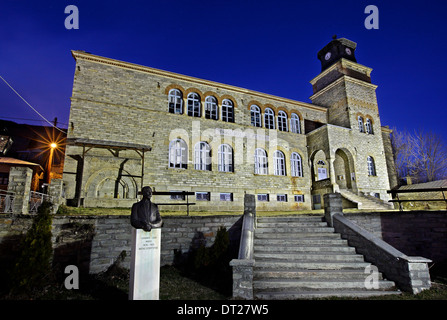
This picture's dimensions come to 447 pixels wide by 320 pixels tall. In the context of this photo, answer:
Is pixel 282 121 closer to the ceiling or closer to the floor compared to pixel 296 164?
closer to the ceiling

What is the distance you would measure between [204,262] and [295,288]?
2687 millimetres

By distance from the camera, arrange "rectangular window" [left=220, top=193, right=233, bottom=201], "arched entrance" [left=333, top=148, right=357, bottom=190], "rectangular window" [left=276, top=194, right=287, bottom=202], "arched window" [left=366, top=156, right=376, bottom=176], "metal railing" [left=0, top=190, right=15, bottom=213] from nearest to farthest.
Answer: "metal railing" [left=0, top=190, right=15, bottom=213], "rectangular window" [left=220, top=193, right=233, bottom=201], "rectangular window" [left=276, top=194, right=287, bottom=202], "arched entrance" [left=333, top=148, right=357, bottom=190], "arched window" [left=366, top=156, right=376, bottom=176]

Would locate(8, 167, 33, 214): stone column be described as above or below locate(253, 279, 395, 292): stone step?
above

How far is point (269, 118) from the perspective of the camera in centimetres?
Answer: 1856

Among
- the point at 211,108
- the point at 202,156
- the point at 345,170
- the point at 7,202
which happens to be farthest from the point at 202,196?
the point at 345,170

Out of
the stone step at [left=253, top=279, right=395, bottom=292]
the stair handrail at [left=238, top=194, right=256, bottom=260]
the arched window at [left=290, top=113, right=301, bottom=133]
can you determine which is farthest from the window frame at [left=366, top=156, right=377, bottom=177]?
the stone step at [left=253, top=279, right=395, bottom=292]

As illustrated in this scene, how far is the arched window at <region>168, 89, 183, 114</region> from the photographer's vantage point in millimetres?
15820

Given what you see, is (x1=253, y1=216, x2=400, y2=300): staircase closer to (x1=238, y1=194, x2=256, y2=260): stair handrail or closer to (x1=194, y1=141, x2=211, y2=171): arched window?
(x1=238, y1=194, x2=256, y2=260): stair handrail

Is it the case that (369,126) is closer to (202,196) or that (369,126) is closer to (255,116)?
(255,116)

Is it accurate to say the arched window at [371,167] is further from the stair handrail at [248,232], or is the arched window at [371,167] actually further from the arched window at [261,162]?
the stair handrail at [248,232]

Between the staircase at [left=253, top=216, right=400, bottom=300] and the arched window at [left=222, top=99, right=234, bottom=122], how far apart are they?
10.5 metres

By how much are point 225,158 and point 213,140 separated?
4.84 feet

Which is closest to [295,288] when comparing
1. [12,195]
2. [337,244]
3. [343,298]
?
[343,298]
